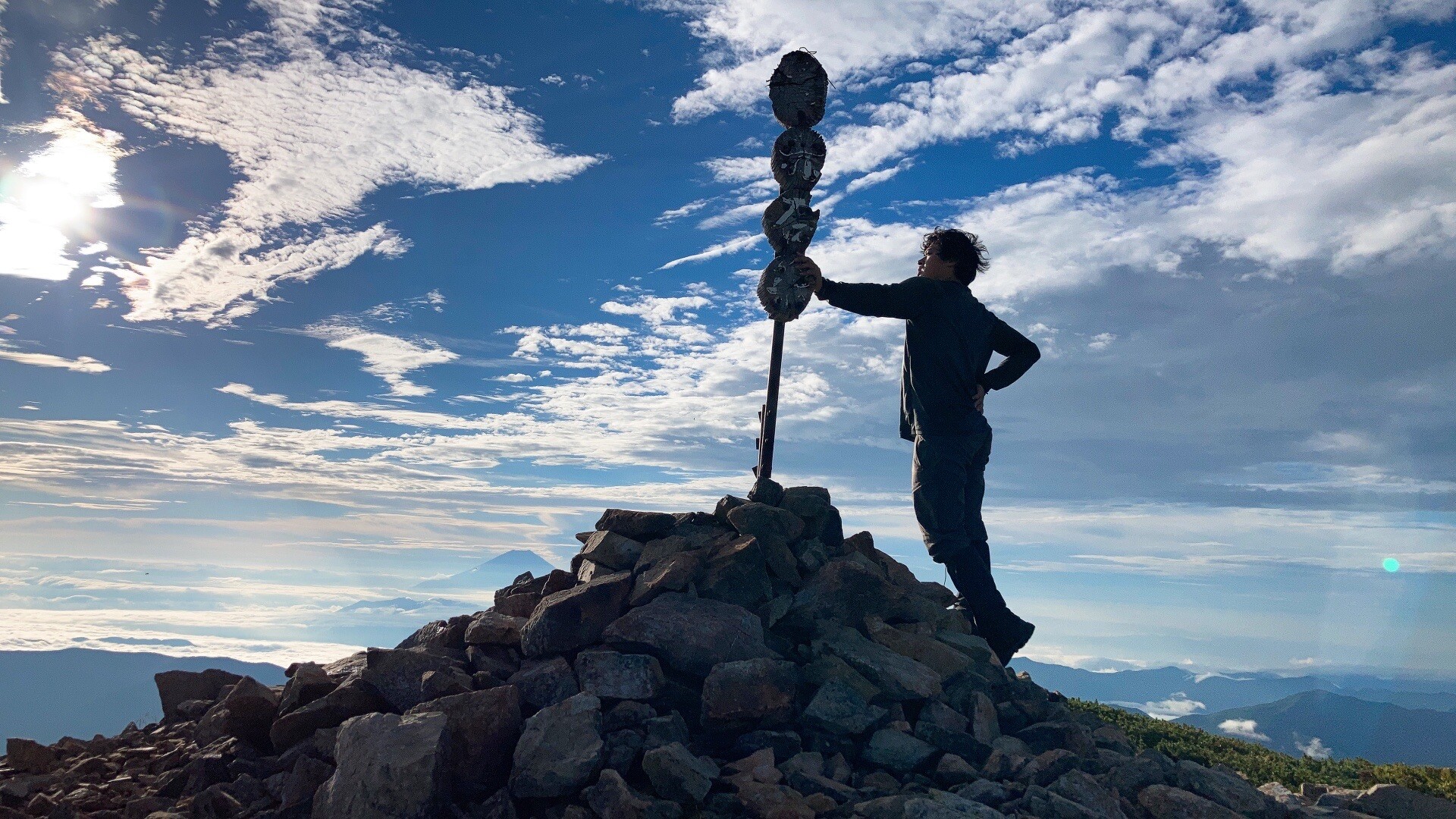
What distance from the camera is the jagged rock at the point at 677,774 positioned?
5.88 meters

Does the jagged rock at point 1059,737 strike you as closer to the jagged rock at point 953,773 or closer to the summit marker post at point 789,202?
the jagged rock at point 953,773

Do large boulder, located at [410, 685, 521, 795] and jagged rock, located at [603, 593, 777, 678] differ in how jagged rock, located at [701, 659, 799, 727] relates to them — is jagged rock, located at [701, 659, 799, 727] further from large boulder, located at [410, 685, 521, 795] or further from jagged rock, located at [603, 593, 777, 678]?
large boulder, located at [410, 685, 521, 795]

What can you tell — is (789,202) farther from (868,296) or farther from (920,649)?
(920,649)

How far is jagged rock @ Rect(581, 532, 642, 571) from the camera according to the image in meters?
8.79

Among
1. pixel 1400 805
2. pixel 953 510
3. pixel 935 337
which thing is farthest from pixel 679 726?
pixel 1400 805

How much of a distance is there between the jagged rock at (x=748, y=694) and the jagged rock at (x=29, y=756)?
266 inches

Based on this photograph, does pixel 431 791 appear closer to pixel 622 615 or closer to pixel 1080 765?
pixel 622 615

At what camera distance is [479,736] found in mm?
6516

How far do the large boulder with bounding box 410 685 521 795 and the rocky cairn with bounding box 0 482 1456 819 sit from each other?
0.01m

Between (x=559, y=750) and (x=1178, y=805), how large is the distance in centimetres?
468

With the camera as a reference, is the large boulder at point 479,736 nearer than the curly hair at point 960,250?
Yes

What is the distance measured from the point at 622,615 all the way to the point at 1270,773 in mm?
7675

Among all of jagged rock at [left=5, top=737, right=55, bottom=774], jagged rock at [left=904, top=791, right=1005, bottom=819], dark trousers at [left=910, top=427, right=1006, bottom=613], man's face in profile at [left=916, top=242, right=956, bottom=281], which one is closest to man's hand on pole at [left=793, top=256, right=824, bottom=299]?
man's face in profile at [left=916, top=242, right=956, bottom=281]

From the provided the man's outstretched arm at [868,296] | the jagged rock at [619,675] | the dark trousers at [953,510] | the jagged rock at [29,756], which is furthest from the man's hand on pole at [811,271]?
the jagged rock at [29,756]
